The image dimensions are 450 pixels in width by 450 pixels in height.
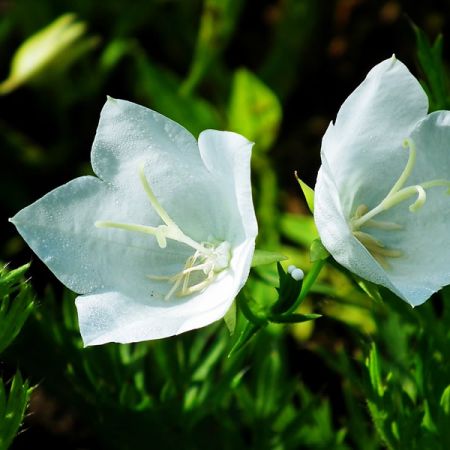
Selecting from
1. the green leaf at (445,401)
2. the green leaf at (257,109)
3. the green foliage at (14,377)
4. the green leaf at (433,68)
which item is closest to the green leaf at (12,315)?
the green foliage at (14,377)

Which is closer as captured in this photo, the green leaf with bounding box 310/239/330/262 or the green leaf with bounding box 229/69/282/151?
the green leaf with bounding box 310/239/330/262

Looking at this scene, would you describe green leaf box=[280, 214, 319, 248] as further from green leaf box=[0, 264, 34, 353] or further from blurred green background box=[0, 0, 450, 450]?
green leaf box=[0, 264, 34, 353]

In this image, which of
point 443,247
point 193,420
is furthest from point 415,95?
point 193,420

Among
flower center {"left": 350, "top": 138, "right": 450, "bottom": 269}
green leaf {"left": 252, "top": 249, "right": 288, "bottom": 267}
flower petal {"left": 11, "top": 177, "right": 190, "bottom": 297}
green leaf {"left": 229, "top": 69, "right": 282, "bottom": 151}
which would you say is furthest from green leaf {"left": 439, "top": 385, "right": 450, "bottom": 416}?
green leaf {"left": 229, "top": 69, "right": 282, "bottom": 151}

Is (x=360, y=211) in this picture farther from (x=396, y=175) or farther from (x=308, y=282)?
(x=308, y=282)

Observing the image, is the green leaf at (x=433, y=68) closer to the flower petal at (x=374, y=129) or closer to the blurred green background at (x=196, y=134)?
the blurred green background at (x=196, y=134)

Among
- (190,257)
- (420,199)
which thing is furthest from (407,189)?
(190,257)
